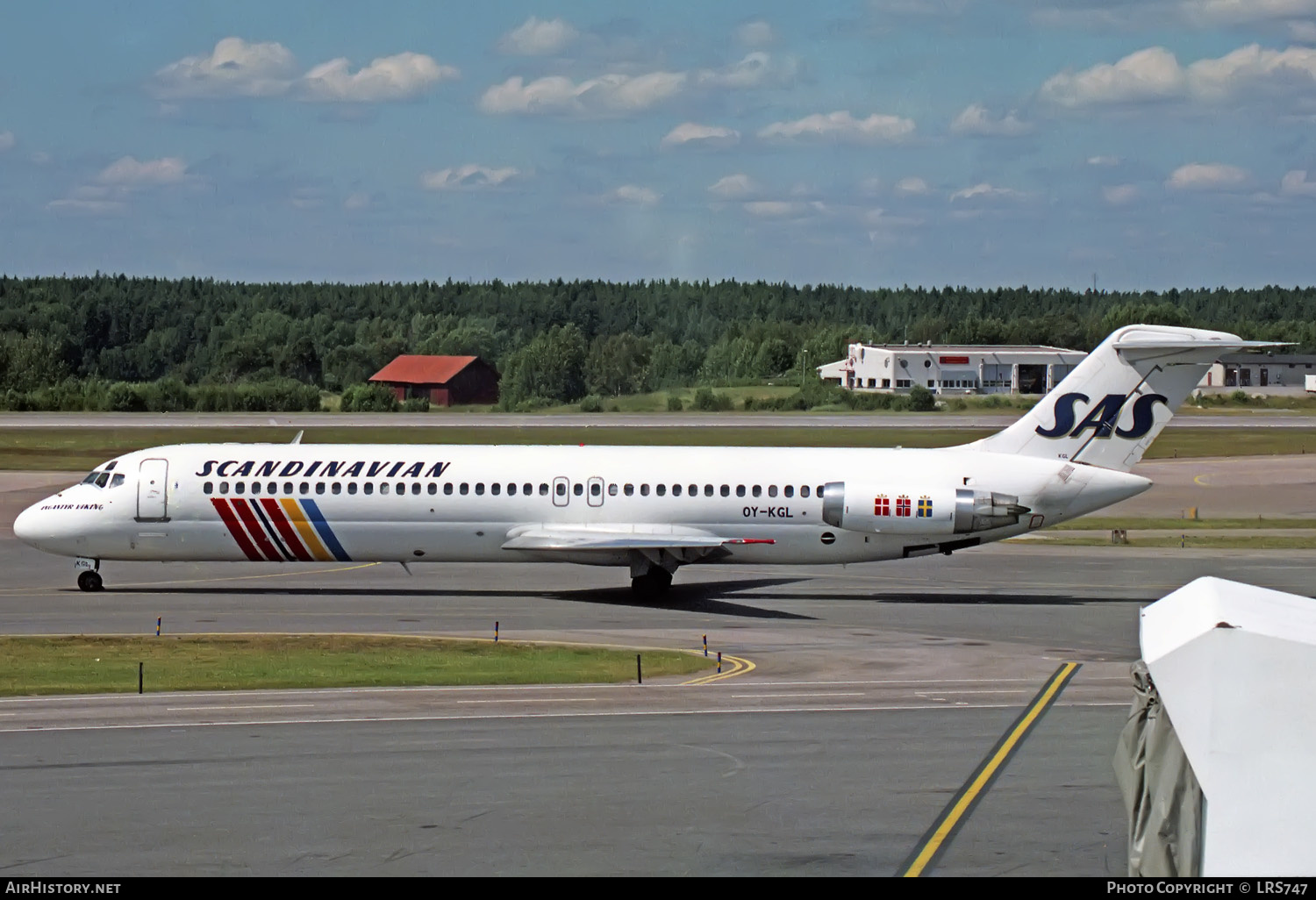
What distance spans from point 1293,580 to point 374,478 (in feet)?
78.7

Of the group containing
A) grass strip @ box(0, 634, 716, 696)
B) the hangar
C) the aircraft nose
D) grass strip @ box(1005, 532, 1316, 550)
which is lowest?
grass strip @ box(0, 634, 716, 696)

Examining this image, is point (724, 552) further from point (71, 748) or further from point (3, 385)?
point (3, 385)

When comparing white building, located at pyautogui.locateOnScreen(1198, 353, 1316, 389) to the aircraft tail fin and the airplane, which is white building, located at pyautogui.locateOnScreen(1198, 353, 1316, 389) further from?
the airplane

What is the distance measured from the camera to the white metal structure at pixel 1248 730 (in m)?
8.63

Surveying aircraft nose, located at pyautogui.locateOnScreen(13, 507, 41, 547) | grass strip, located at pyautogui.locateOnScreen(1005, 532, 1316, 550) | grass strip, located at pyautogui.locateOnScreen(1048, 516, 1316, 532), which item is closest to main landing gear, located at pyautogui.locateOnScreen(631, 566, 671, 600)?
aircraft nose, located at pyautogui.locateOnScreen(13, 507, 41, 547)

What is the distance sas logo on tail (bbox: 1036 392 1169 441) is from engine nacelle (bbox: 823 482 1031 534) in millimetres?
2410

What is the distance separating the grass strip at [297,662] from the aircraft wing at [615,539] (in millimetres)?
6182

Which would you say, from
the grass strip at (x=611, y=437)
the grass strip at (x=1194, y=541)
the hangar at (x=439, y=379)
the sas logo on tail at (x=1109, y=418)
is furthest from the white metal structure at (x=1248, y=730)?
the hangar at (x=439, y=379)

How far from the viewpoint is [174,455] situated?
39.5 m

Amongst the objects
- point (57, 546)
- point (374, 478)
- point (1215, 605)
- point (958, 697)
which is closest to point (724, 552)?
point (374, 478)

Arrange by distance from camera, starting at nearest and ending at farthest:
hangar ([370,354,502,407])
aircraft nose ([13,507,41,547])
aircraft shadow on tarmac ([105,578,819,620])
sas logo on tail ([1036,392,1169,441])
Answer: aircraft shadow on tarmac ([105,578,819,620]), sas logo on tail ([1036,392,1169,441]), aircraft nose ([13,507,41,547]), hangar ([370,354,502,407])

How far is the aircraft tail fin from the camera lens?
3875cm

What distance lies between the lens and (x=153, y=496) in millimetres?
38688

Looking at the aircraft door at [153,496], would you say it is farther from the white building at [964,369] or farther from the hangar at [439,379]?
the white building at [964,369]
